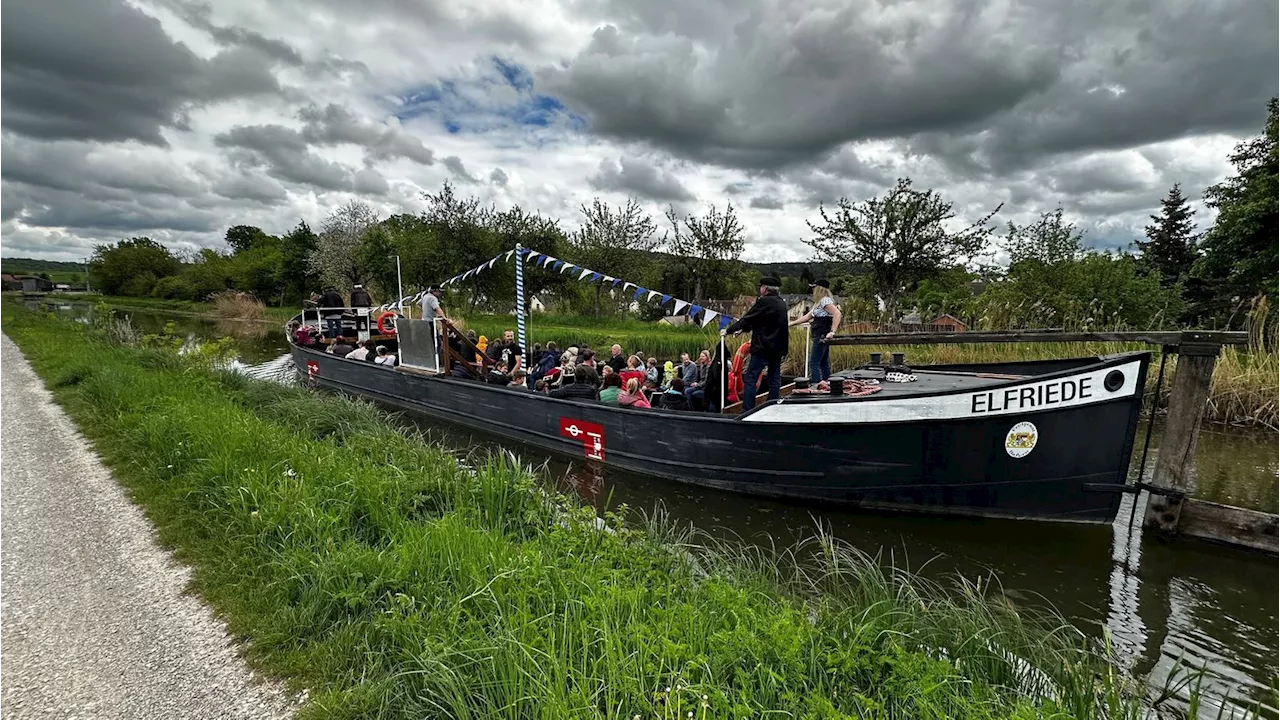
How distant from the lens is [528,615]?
103 inches

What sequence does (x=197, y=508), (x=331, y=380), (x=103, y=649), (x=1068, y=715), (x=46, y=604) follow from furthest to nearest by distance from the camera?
(x=331, y=380)
(x=197, y=508)
(x=46, y=604)
(x=103, y=649)
(x=1068, y=715)

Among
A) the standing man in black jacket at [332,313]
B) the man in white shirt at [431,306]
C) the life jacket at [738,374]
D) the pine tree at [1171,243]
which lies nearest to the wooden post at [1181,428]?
the life jacket at [738,374]

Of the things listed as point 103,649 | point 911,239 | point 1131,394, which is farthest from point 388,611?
point 911,239

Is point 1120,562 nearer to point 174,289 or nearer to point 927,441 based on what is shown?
point 927,441

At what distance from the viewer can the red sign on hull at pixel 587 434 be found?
8391 millimetres

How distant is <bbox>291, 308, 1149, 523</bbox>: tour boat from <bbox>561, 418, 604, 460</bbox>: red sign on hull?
40 millimetres

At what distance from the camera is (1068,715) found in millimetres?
2043

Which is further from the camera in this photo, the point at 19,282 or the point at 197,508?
the point at 19,282

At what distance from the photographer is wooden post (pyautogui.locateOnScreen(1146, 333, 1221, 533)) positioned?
4922mm

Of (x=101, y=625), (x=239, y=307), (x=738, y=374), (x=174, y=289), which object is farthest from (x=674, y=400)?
(x=174, y=289)

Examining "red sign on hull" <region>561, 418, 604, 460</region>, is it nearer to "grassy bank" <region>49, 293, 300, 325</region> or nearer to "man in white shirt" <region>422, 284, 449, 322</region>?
"man in white shirt" <region>422, 284, 449, 322</region>

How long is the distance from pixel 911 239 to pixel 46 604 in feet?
68.2

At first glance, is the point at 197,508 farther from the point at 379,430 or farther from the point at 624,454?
the point at 624,454

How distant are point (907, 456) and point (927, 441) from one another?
0.81 ft
